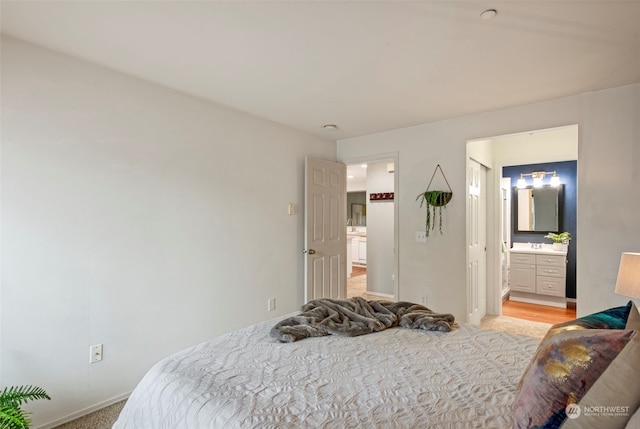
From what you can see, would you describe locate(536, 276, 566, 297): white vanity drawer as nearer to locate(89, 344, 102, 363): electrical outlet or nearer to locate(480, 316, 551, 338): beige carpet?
locate(480, 316, 551, 338): beige carpet

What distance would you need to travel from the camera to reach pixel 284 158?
3.60 meters

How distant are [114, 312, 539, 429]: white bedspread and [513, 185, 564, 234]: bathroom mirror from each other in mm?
4064

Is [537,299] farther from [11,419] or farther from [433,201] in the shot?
[11,419]

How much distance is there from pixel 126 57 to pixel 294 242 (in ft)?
7.71

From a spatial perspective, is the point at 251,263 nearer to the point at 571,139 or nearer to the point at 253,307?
the point at 253,307

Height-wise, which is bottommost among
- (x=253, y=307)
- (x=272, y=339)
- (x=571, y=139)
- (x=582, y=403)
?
(x=253, y=307)

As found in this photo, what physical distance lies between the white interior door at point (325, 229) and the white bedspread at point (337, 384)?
2044 millimetres

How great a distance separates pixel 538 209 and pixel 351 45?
4537mm

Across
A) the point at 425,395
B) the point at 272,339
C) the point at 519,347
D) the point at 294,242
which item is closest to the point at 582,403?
the point at 425,395

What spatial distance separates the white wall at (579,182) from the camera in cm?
249

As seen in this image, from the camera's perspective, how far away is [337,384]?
1249 millimetres

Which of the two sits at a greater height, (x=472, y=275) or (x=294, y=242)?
(x=294, y=242)

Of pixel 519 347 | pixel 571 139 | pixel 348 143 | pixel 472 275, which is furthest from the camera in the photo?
pixel 348 143

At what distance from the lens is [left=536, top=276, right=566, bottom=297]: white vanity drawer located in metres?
4.50
